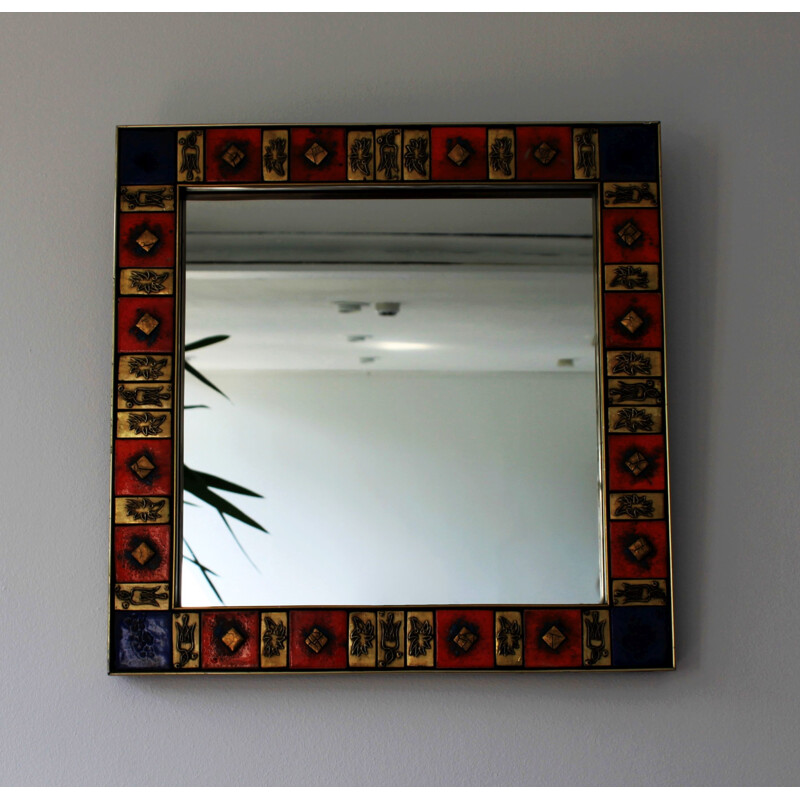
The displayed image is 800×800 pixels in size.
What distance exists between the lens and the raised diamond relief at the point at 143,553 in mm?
1206

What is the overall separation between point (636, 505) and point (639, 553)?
0.07 metres

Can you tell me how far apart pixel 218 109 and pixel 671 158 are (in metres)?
0.71

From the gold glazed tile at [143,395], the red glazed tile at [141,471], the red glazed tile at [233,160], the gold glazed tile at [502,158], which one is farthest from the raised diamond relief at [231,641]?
the gold glazed tile at [502,158]

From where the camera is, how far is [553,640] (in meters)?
1.20

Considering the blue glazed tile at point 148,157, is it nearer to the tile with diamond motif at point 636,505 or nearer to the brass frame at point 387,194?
the brass frame at point 387,194

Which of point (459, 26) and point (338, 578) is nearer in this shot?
point (338, 578)

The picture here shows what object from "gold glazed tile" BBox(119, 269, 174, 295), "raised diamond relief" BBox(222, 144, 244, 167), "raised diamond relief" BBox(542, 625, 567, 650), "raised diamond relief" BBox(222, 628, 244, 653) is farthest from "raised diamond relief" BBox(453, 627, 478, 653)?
"raised diamond relief" BBox(222, 144, 244, 167)

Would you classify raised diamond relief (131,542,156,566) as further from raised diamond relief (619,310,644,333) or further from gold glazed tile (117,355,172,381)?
raised diamond relief (619,310,644,333)

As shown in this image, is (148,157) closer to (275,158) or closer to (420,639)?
(275,158)

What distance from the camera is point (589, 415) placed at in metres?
1.24

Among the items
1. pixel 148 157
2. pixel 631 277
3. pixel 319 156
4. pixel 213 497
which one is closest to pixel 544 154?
pixel 631 277

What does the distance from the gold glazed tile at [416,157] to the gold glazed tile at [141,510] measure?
60 centimetres

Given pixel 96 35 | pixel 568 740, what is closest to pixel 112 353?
pixel 96 35

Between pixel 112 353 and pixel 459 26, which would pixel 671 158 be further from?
pixel 112 353
